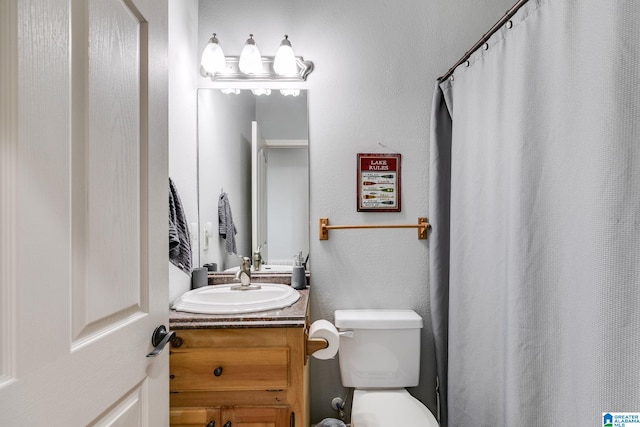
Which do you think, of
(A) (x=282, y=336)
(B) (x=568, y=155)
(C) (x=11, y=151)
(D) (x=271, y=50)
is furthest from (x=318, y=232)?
(C) (x=11, y=151)

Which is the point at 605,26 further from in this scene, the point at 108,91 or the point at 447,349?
the point at 447,349

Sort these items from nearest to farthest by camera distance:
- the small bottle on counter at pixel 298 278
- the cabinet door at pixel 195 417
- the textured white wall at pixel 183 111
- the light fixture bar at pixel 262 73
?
the cabinet door at pixel 195 417, the textured white wall at pixel 183 111, the small bottle on counter at pixel 298 278, the light fixture bar at pixel 262 73

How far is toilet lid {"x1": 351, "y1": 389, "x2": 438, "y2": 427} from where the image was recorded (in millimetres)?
1403

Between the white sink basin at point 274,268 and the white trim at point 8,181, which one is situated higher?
the white trim at point 8,181

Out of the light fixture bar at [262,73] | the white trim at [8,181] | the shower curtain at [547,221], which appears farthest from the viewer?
the light fixture bar at [262,73]

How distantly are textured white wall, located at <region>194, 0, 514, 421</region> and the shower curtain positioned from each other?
25cm

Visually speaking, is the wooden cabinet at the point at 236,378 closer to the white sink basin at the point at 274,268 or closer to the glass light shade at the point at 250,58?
the white sink basin at the point at 274,268

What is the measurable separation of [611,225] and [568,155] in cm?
25

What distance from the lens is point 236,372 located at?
127 centimetres

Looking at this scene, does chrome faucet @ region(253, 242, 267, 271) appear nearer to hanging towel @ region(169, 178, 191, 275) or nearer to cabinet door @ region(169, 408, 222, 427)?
hanging towel @ region(169, 178, 191, 275)

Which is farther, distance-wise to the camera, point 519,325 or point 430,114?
point 430,114

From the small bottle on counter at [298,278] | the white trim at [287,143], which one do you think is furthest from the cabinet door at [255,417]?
the white trim at [287,143]

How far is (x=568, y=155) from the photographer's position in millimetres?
1012

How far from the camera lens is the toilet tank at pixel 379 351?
179cm
